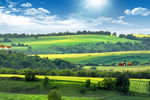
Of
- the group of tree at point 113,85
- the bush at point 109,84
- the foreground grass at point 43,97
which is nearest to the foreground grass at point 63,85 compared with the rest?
the group of tree at point 113,85

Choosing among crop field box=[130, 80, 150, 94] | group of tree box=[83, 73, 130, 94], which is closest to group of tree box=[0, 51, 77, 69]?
crop field box=[130, 80, 150, 94]

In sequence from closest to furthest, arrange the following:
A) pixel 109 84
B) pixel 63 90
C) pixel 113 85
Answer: pixel 63 90 < pixel 109 84 < pixel 113 85

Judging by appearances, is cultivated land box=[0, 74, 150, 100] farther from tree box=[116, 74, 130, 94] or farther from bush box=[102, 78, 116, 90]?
tree box=[116, 74, 130, 94]

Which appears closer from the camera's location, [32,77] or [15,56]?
[32,77]

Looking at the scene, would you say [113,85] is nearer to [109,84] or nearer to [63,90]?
[109,84]

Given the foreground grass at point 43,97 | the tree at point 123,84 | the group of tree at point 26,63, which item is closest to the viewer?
the foreground grass at point 43,97

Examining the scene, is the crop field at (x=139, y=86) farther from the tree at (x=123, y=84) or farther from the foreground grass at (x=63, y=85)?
the tree at (x=123, y=84)

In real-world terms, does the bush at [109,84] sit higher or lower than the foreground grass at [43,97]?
higher

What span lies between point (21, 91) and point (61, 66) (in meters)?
94.1

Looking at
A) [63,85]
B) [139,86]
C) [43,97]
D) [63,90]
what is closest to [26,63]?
[63,85]

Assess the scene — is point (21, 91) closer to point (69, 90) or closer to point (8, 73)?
point (69, 90)

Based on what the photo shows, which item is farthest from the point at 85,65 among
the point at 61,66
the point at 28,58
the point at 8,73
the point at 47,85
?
the point at 47,85

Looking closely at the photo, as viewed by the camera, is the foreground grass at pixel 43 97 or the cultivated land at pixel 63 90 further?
the cultivated land at pixel 63 90

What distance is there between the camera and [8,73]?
12075 cm
